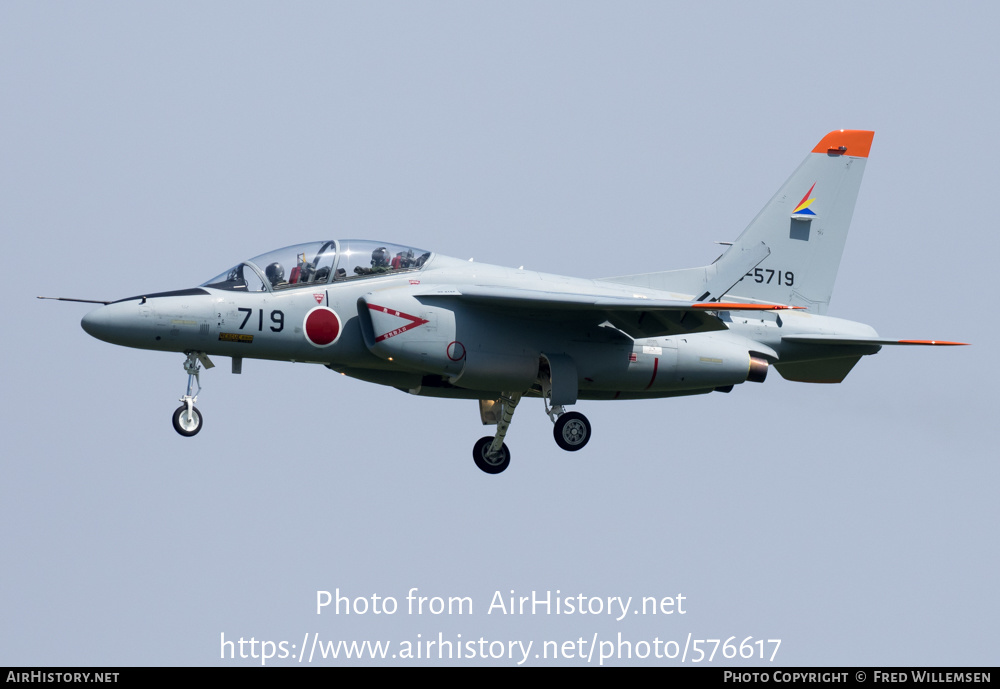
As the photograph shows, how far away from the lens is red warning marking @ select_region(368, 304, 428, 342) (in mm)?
19391

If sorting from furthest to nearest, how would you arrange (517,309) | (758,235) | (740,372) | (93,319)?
(758,235)
(740,372)
(517,309)
(93,319)

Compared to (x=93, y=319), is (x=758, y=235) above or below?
above

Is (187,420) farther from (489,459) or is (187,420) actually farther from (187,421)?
(489,459)

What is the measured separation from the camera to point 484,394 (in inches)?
873

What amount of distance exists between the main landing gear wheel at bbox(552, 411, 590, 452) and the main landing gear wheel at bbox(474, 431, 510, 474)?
1.78m

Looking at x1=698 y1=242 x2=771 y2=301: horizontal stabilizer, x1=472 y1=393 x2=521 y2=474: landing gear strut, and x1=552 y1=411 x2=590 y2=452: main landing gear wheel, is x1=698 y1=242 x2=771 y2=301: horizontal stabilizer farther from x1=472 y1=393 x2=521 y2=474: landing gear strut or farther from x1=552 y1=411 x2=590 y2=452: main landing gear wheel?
x1=472 y1=393 x2=521 y2=474: landing gear strut

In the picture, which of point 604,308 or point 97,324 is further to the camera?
point 604,308

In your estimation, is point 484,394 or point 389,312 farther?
point 484,394

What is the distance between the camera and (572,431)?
20625 millimetres

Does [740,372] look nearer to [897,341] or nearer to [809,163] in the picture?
[897,341]

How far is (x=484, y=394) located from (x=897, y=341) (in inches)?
245

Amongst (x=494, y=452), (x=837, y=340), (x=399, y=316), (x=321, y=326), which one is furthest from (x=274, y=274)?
(x=837, y=340)

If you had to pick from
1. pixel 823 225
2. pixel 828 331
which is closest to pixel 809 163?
pixel 823 225

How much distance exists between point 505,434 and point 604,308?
3321 millimetres
